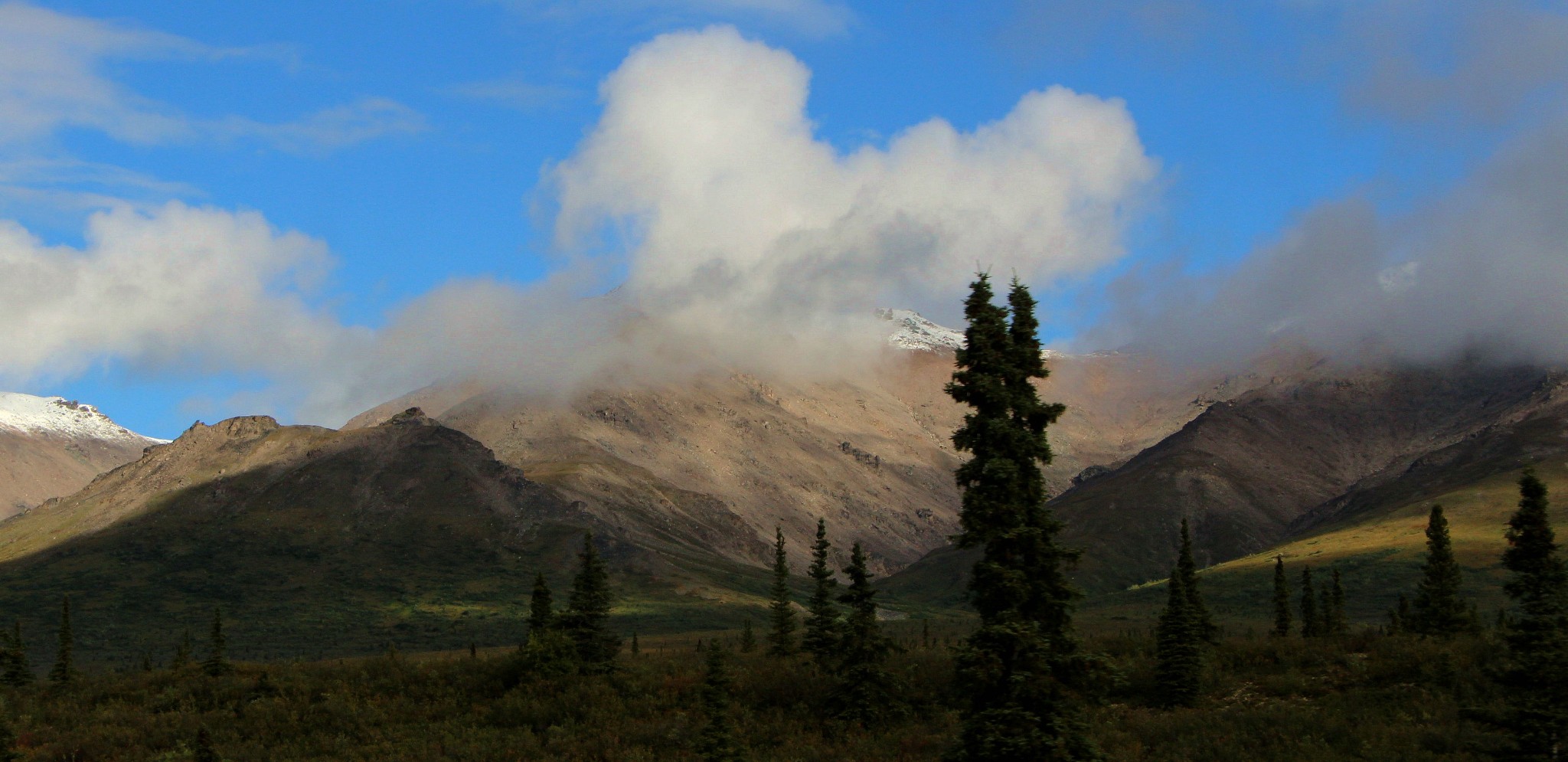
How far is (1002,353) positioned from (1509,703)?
55.3ft

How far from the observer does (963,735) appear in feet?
107

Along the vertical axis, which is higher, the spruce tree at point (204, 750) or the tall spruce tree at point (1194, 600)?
the tall spruce tree at point (1194, 600)

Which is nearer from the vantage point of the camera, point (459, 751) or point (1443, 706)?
point (1443, 706)

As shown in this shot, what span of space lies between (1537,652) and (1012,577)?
14.5m

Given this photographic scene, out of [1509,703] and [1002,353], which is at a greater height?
[1002,353]

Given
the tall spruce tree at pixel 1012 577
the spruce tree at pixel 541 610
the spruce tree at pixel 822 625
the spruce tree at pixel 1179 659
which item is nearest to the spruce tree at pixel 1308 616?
the spruce tree at pixel 1179 659

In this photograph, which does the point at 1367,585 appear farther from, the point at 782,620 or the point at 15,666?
the point at 15,666

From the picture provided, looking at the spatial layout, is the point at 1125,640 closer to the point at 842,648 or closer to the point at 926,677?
the point at 926,677

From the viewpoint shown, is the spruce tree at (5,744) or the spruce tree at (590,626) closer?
the spruce tree at (5,744)

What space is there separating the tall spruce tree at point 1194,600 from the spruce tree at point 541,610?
29.9 meters

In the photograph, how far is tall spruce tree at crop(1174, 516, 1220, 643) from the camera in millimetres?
54138

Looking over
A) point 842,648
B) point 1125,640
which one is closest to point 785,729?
point 842,648

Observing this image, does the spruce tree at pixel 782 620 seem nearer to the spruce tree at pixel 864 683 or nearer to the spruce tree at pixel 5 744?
the spruce tree at pixel 864 683

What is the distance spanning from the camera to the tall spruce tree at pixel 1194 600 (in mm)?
54138
